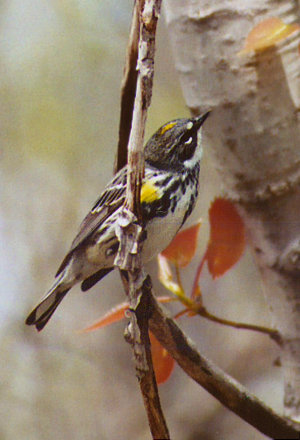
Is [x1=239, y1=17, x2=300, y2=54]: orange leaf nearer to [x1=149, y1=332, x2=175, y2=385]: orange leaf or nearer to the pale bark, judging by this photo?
the pale bark

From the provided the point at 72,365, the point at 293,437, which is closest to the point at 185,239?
the point at 293,437

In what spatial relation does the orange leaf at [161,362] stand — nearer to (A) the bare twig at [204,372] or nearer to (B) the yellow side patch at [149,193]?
(A) the bare twig at [204,372]

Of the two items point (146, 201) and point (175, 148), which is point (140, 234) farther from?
point (175, 148)

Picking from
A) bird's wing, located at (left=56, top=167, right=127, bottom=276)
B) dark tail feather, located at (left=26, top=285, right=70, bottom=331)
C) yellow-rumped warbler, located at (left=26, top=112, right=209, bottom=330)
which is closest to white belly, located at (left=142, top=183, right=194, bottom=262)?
yellow-rumped warbler, located at (left=26, top=112, right=209, bottom=330)

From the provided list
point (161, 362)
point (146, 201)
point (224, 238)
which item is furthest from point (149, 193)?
point (161, 362)

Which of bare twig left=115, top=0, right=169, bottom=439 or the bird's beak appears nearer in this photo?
bare twig left=115, top=0, right=169, bottom=439

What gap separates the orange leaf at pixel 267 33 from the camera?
830 millimetres

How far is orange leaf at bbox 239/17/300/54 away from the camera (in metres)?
0.83

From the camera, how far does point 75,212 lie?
6.72ft

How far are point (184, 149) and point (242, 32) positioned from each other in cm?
23

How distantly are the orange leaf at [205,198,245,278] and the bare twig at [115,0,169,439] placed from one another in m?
0.23

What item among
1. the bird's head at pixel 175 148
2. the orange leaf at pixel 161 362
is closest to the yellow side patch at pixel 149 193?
the bird's head at pixel 175 148

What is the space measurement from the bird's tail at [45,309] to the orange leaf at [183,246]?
0.21 m

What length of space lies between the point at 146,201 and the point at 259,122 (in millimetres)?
205
